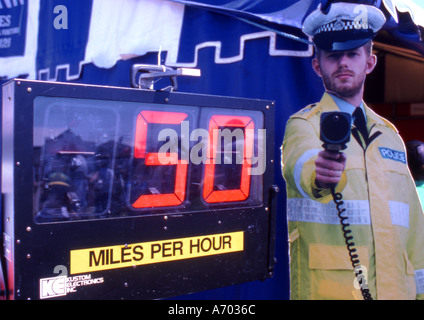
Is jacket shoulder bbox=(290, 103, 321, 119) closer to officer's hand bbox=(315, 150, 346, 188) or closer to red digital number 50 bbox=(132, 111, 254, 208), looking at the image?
officer's hand bbox=(315, 150, 346, 188)

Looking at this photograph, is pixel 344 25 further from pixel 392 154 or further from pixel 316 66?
pixel 392 154

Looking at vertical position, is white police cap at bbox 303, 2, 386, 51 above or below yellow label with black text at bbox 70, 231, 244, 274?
above

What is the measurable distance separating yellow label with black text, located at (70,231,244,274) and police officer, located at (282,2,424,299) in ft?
2.01

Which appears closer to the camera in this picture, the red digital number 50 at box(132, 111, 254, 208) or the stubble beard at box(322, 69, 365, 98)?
the red digital number 50 at box(132, 111, 254, 208)

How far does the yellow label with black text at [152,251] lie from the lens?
1.59 meters

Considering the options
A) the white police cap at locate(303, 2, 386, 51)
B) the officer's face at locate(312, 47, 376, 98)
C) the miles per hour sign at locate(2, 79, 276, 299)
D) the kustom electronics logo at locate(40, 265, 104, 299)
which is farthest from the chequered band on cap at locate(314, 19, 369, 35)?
the kustom electronics logo at locate(40, 265, 104, 299)

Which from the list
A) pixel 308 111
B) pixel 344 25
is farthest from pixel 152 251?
pixel 344 25

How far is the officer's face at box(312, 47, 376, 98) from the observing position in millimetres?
2654

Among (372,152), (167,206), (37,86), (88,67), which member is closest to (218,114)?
(167,206)

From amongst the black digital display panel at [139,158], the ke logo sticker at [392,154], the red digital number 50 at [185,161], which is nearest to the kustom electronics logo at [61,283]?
the black digital display panel at [139,158]

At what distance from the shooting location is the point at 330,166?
1.96 meters

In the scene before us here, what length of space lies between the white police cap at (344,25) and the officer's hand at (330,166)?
94cm

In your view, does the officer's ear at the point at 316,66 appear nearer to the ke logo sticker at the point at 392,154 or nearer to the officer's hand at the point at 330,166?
the ke logo sticker at the point at 392,154

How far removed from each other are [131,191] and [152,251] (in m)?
0.25
